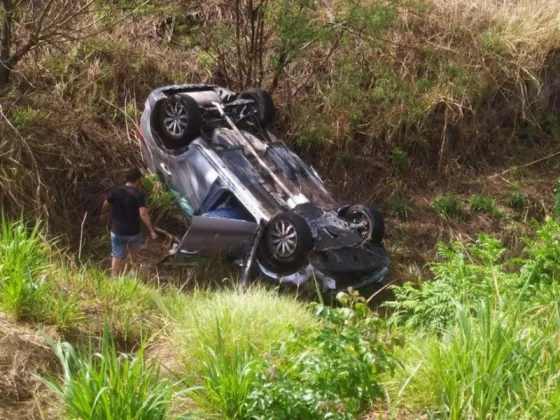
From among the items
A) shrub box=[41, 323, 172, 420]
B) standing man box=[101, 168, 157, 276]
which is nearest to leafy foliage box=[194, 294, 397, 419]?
shrub box=[41, 323, 172, 420]

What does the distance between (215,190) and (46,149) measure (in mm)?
2653

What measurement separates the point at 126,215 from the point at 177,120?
4.67 feet

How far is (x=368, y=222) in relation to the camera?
8.64 meters

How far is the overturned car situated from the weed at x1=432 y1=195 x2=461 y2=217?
281 centimetres

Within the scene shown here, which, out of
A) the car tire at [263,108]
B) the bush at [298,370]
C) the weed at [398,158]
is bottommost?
the bush at [298,370]

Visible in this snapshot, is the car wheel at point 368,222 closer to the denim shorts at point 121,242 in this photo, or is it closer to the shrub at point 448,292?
the denim shorts at point 121,242

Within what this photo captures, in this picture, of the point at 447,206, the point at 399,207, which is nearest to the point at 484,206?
the point at 447,206

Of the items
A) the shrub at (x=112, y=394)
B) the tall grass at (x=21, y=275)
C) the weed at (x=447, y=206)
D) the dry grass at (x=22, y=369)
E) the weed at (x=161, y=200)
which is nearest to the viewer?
the shrub at (x=112, y=394)

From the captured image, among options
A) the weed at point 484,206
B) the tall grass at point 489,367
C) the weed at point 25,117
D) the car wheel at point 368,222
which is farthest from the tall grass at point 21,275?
the weed at point 484,206

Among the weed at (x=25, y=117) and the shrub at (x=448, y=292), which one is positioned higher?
the weed at (x=25, y=117)

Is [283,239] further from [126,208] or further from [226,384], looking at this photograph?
[226,384]

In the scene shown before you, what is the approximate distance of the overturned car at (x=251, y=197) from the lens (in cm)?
796

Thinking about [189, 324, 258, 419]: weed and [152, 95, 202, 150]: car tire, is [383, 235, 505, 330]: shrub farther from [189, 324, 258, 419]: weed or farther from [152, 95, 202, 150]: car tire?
[152, 95, 202, 150]: car tire

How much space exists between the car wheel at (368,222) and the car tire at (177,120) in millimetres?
1973
